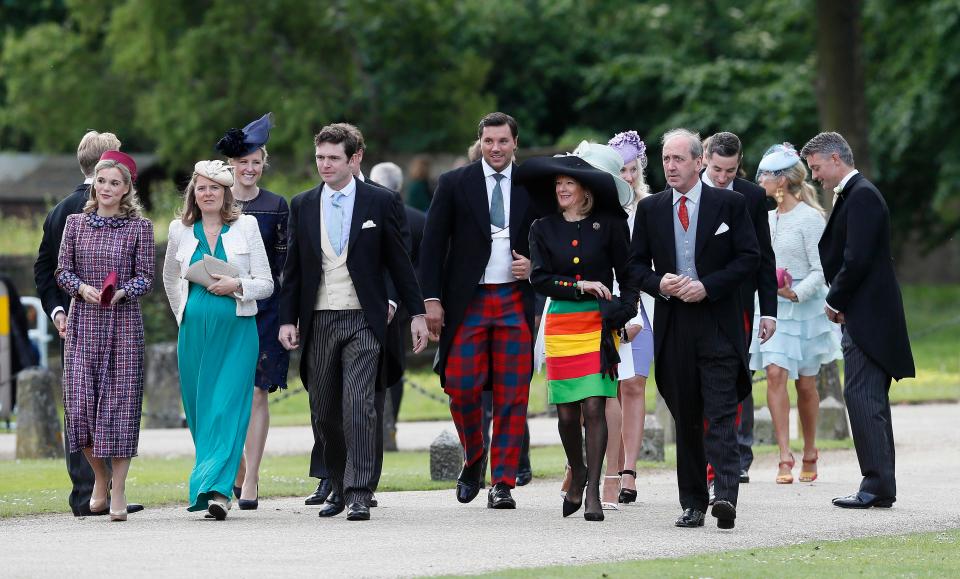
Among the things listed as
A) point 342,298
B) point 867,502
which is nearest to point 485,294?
point 342,298

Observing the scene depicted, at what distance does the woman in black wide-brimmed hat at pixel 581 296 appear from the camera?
9547mm

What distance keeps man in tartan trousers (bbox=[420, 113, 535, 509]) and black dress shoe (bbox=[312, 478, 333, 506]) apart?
83 cm

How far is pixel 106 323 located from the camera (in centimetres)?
973

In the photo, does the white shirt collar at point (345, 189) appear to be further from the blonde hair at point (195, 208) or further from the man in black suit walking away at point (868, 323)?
the man in black suit walking away at point (868, 323)

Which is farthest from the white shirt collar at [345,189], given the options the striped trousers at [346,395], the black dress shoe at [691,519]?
the black dress shoe at [691,519]

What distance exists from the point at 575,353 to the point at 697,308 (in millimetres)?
746

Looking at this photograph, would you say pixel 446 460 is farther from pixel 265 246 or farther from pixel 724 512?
pixel 724 512

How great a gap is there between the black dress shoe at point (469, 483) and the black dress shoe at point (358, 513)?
2.64 feet

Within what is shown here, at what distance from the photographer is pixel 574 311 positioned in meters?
9.64

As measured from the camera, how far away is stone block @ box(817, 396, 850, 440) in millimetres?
15164

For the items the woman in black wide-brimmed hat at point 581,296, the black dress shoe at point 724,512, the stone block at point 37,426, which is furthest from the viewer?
the stone block at point 37,426

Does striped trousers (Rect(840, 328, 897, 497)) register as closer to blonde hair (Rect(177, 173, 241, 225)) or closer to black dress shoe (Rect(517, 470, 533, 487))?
black dress shoe (Rect(517, 470, 533, 487))

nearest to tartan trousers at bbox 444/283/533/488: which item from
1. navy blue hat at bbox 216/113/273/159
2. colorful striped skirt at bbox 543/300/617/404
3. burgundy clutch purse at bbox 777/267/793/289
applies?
colorful striped skirt at bbox 543/300/617/404

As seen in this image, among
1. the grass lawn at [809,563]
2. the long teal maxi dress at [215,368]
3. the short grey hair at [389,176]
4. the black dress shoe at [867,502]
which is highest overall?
the short grey hair at [389,176]
